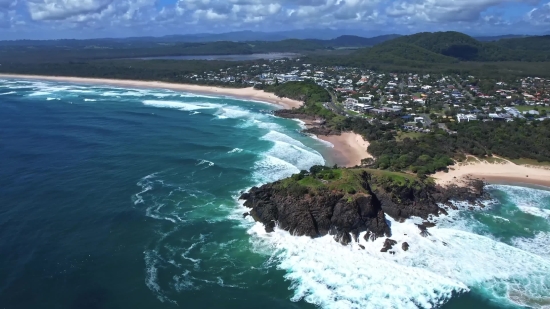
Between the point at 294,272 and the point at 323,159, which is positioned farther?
the point at 323,159

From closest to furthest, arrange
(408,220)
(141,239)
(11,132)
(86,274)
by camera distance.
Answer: (86,274)
(141,239)
(408,220)
(11,132)

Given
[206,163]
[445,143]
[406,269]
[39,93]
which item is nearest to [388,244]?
[406,269]

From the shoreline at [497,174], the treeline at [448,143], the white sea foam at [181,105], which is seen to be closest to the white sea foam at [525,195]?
the shoreline at [497,174]

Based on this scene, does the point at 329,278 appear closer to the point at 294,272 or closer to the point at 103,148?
the point at 294,272

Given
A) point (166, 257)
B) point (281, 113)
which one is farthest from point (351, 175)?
point (281, 113)

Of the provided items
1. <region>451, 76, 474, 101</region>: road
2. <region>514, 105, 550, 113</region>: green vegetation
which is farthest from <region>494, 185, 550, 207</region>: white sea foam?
<region>451, 76, 474, 101</region>: road

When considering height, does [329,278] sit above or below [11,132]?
below

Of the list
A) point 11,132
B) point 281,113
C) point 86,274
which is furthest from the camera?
point 281,113

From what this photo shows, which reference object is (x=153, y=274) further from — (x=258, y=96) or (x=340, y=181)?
(x=258, y=96)
